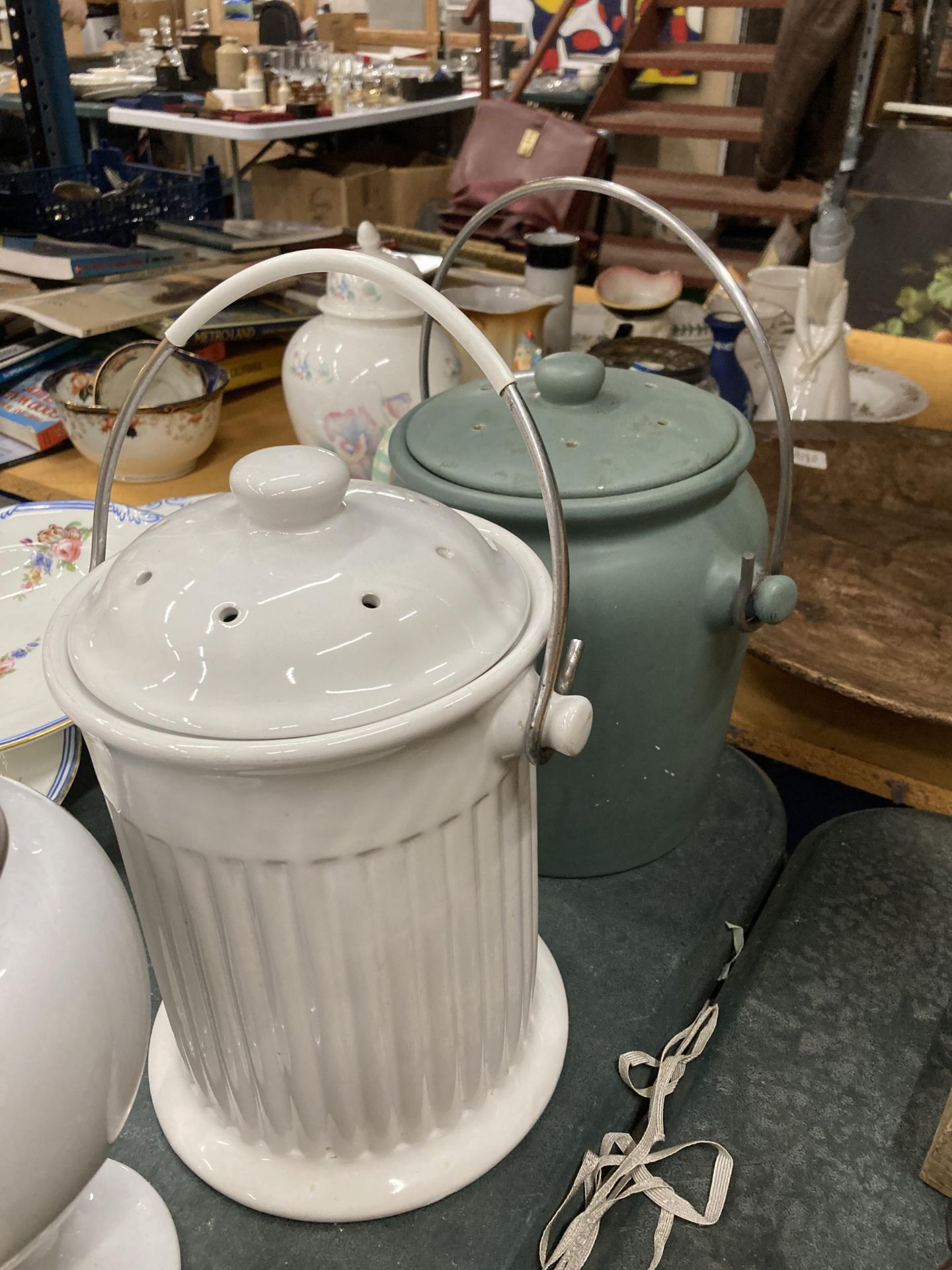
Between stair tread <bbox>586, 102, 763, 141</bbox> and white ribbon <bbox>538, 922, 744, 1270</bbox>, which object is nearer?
white ribbon <bbox>538, 922, 744, 1270</bbox>

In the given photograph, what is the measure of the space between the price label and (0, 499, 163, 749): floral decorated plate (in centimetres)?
71

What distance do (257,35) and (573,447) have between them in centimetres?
495

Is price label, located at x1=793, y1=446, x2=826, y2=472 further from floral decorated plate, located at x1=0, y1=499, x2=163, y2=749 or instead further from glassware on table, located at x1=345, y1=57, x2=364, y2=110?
glassware on table, located at x1=345, y1=57, x2=364, y2=110

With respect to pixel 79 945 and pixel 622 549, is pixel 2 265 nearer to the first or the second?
pixel 622 549

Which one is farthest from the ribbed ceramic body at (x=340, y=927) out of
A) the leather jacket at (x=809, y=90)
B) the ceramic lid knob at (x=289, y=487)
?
the leather jacket at (x=809, y=90)

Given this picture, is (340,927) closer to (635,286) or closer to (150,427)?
(150,427)

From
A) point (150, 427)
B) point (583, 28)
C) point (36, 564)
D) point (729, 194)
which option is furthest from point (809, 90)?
point (36, 564)

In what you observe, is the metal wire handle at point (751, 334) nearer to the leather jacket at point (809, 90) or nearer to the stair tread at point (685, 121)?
the leather jacket at point (809, 90)

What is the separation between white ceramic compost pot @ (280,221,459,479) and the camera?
105cm

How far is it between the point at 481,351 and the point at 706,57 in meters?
3.19

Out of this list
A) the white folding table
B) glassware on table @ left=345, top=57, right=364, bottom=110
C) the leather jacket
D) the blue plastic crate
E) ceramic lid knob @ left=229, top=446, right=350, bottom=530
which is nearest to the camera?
ceramic lid knob @ left=229, top=446, right=350, bottom=530

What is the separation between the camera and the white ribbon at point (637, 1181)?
22.6 inches

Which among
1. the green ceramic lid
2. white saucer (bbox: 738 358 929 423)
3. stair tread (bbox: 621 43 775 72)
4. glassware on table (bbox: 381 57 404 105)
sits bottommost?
white saucer (bbox: 738 358 929 423)

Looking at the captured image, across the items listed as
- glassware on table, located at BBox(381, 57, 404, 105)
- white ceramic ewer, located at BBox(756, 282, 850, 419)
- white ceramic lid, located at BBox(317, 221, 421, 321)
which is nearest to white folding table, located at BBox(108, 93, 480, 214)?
glassware on table, located at BBox(381, 57, 404, 105)
